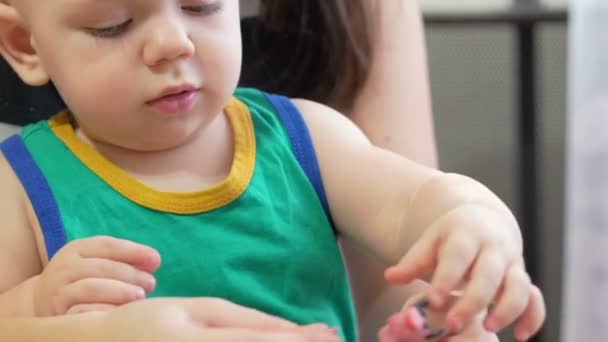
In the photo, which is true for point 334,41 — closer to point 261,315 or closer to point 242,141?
point 242,141

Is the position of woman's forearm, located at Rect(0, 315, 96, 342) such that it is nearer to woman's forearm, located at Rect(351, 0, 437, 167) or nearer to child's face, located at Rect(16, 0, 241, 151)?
child's face, located at Rect(16, 0, 241, 151)

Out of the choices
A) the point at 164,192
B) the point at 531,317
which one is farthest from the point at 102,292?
the point at 531,317

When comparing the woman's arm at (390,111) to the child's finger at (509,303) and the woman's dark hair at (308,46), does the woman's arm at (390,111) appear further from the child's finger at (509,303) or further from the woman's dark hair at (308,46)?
the child's finger at (509,303)

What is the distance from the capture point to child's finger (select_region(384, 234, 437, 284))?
461 mm

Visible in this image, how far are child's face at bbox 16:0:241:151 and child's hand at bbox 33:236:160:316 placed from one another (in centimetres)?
9

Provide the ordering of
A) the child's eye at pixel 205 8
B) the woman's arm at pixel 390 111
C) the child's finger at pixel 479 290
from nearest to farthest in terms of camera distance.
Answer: the child's finger at pixel 479 290 → the child's eye at pixel 205 8 → the woman's arm at pixel 390 111

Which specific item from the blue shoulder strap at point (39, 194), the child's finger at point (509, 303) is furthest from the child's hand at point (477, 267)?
the blue shoulder strap at point (39, 194)

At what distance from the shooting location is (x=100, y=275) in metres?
0.47

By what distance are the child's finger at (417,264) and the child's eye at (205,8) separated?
0.64 feet

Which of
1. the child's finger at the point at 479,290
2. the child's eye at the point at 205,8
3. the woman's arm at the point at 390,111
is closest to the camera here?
the child's finger at the point at 479,290

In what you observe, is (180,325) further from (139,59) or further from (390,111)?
(390,111)

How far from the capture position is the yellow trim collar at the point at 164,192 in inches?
22.7

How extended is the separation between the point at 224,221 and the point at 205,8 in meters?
0.14

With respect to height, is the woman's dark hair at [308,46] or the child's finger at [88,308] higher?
the woman's dark hair at [308,46]
